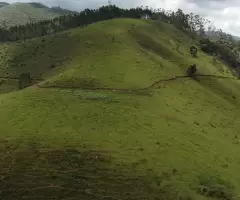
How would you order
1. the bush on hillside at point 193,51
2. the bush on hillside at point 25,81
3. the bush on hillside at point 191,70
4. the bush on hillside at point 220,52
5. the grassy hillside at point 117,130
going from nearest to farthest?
1. the grassy hillside at point 117,130
2. the bush on hillside at point 25,81
3. the bush on hillside at point 191,70
4. the bush on hillside at point 193,51
5. the bush on hillside at point 220,52

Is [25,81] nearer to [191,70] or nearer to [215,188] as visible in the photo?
[191,70]

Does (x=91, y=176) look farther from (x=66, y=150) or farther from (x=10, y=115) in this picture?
(x=10, y=115)

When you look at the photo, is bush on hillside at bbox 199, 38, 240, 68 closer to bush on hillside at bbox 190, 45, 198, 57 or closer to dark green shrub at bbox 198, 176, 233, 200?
bush on hillside at bbox 190, 45, 198, 57

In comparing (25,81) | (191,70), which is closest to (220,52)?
(191,70)

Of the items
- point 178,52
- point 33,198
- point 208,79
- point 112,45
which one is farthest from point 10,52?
point 33,198

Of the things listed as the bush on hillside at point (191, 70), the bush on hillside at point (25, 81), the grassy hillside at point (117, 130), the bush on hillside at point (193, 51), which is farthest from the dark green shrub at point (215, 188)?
the bush on hillside at point (193, 51)

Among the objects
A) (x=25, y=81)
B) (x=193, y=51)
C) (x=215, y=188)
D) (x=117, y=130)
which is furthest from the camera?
(x=193, y=51)

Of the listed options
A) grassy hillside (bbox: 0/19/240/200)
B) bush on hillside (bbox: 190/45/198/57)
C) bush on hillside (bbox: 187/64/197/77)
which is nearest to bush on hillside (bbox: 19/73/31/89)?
grassy hillside (bbox: 0/19/240/200)

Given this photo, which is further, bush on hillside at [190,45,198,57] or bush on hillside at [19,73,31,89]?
bush on hillside at [190,45,198,57]

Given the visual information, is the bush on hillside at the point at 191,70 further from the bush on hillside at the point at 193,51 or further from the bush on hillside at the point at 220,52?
the bush on hillside at the point at 220,52
